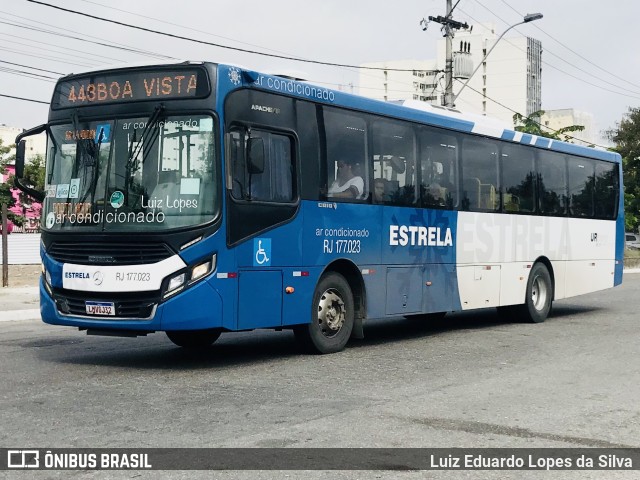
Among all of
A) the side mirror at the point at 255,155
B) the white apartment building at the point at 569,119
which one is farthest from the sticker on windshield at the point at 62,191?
the white apartment building at the point at 569,119

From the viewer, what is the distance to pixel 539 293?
59.2 feet

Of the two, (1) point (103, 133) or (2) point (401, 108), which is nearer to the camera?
(1) point (103, 133)

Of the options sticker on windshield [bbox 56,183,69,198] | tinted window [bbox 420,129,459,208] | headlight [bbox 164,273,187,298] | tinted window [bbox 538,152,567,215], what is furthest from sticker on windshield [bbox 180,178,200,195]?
tinted window [bbox 538,152,567,215]

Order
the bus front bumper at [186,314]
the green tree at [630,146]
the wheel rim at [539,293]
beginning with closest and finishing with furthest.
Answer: the bus front bumper at [186,314] < the wheel rim at [539,293] < the green tree at [630,146]

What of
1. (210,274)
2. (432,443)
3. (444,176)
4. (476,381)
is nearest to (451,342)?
(444,176)

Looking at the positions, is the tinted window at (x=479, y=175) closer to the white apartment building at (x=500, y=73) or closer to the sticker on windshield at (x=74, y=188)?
the sticker on windshield at (x=74, y=188)

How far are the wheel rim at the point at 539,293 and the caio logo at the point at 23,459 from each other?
41.1 ft

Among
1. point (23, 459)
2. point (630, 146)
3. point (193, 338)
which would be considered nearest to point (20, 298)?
point (193, 338)

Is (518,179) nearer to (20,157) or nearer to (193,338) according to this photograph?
(193,338)

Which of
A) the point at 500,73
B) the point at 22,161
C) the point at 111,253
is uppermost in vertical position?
the point at 500,73

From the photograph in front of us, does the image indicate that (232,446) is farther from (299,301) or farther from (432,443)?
(299,301)

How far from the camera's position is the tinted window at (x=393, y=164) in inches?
523

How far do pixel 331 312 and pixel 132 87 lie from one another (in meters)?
3.74

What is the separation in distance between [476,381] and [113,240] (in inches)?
165
